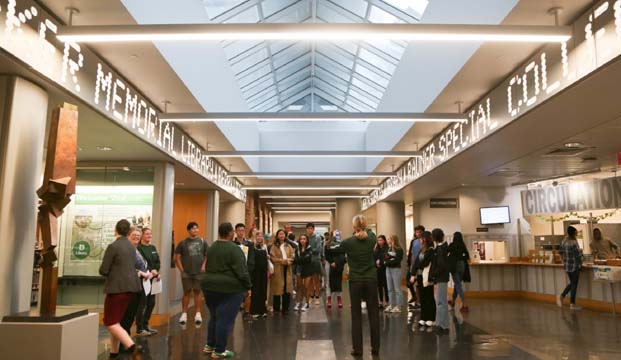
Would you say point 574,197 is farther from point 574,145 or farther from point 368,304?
point 368,304

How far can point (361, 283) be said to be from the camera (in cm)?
573

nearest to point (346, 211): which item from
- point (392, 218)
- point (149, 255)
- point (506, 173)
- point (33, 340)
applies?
point (392, 218)

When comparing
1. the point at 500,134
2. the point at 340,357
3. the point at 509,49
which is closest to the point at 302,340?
the point at 340,357

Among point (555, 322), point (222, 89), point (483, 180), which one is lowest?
point (555, 322)

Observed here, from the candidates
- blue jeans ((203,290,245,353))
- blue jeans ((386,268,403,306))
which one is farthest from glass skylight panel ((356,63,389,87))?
blue jeans ((203,290,245,353))

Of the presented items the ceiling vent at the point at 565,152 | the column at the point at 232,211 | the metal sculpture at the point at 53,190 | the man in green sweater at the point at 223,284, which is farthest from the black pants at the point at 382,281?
the column at the point at 232,211

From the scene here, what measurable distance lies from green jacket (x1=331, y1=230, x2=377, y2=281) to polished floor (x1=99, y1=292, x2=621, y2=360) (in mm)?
902

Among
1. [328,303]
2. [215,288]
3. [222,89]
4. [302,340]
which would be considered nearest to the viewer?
[215,288]

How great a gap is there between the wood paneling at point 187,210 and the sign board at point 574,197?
344 inches

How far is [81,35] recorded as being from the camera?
14.1 ft

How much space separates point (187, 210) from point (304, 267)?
539 cm

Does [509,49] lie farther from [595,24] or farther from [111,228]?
[111,228]

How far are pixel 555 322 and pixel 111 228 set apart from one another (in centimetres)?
780

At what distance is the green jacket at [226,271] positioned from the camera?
527cm
